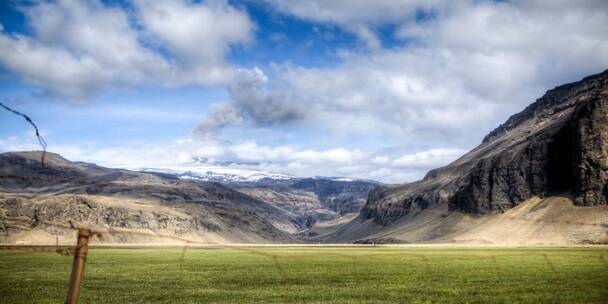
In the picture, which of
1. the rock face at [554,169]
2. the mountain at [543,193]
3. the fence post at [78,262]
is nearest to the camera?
the fence post at [78,262]

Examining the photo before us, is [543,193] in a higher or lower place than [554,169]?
lower

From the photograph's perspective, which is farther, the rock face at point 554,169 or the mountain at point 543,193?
the rock face at point 554,169

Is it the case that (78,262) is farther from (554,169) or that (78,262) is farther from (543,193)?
(554,169)

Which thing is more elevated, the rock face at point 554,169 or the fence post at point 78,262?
the rock face at point 554,169

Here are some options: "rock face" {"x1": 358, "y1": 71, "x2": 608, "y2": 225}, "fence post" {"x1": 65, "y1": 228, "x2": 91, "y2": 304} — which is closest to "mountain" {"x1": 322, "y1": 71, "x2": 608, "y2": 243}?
"rock face" {"x1": 358, "y1": 71, "x2": 608, "y2": 225}

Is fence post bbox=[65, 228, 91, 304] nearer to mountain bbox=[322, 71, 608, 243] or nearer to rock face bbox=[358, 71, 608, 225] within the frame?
rock face bbox=[358, 71, 608, 225]

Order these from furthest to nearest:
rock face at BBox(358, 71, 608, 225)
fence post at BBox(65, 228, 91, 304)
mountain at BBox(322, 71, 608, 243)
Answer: rock face at BBox(358, 71, 608, 225)
mountain at BBox(322, 71, 608, 243)
fence post at BBox(65, 228, 91, 304)

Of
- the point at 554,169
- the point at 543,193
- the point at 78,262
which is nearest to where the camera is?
the point at 78,262

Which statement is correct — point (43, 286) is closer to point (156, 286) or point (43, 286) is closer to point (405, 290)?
point (156, 286)

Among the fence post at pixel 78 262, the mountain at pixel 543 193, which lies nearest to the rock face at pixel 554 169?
the mountain at pixel 543 193

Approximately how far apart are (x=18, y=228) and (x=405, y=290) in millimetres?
169154

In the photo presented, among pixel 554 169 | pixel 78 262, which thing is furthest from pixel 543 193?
pixel 78 262

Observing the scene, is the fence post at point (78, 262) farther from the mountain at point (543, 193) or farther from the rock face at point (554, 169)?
the mountain at point (543, 193)

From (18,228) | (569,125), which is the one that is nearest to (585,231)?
(569,125)
